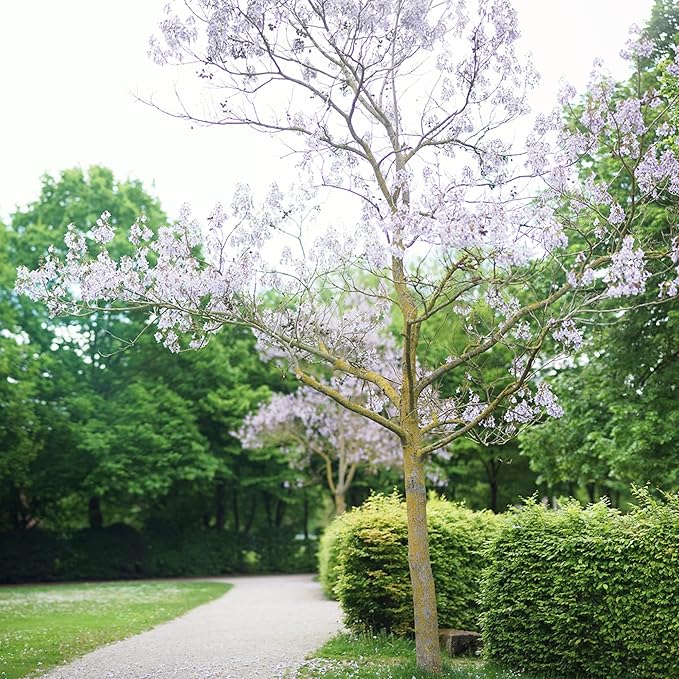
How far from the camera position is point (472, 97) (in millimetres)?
9281

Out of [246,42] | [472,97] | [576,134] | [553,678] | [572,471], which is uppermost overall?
[246,42]

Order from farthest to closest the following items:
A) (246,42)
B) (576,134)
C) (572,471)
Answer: (572,471)
(246,42)
(576,134)

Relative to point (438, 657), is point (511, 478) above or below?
above

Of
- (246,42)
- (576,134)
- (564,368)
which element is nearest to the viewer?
(576,134)

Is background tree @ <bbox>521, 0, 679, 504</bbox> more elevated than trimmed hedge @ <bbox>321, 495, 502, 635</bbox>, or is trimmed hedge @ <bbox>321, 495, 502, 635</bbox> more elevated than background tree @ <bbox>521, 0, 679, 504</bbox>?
background tree @ <bbox>521, 0, 679, 504</bbox>

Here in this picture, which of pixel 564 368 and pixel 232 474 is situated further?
pixel 232 474

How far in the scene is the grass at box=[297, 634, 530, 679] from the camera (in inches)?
342

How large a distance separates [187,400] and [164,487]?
365 centimetres

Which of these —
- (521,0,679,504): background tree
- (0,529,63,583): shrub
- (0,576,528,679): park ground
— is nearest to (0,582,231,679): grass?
(0,576,528,679): park ground

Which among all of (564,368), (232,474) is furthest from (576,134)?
(232,474)

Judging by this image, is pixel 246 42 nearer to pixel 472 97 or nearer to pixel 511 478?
pixel 472 97

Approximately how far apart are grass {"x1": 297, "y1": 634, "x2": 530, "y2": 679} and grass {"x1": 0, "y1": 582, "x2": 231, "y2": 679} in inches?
140

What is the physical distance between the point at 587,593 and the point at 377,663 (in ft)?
8.78

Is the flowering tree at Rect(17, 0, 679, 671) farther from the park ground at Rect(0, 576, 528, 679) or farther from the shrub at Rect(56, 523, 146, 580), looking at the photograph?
the shrub at Rect(56, 523, 146, 580)
